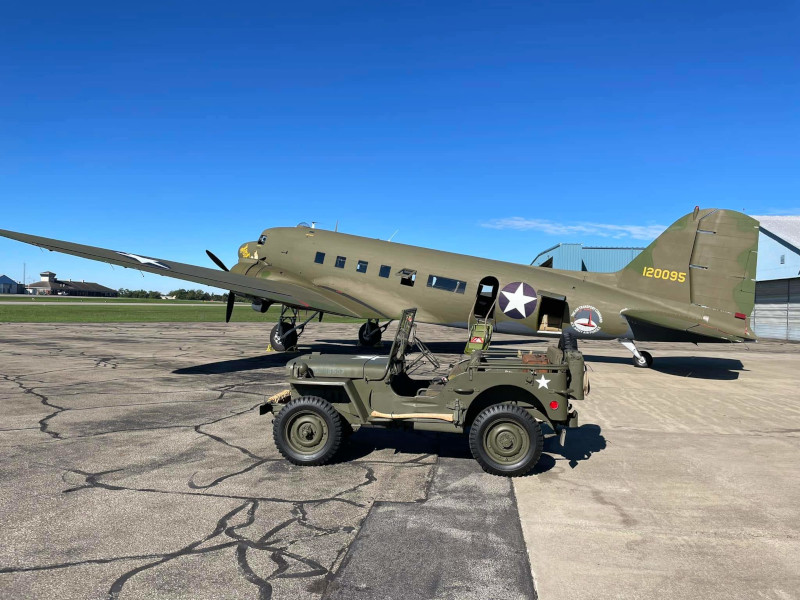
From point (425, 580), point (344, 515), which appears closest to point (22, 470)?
point (344, 515)

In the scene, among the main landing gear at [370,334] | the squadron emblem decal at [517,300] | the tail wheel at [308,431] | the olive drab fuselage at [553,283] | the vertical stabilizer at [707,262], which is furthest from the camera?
the main landing gear at [370,334]

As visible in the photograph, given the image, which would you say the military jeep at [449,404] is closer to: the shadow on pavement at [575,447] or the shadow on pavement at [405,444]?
the shadow on pavement at [405,444]

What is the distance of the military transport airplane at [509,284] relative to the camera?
569 inches

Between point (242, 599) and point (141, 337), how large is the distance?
23.9m

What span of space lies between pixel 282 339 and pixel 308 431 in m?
12.7

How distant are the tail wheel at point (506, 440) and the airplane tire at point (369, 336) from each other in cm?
1443

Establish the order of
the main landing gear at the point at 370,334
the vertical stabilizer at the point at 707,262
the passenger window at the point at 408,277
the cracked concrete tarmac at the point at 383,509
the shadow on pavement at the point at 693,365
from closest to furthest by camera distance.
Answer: the cracked concrete tarmac at the point at 383,509, the vertical stabilizer at the point at 707,262, the shadow on pavement at the point at 693,365, the passenger window at the point at 408,277, the main landing gear at the point at 370,334

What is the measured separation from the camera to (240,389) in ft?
39.3

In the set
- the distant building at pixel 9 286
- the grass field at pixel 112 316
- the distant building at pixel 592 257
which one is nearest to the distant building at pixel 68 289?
the distant building at pixel 9 286

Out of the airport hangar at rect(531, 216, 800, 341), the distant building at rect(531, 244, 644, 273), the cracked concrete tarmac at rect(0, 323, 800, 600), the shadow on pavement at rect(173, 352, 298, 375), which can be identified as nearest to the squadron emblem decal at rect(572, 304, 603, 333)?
the cracked concrete tarmac at rect(0, 323, 800, 600)

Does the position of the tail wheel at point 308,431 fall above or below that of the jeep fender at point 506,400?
below

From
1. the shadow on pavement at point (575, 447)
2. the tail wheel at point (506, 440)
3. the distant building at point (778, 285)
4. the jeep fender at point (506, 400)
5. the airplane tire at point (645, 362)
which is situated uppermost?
the distant building at point (778, 285)

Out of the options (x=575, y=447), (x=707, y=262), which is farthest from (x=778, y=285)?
(x=575, y=447)

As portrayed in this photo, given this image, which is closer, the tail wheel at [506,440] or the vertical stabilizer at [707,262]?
the tail wheel at [506,440]
